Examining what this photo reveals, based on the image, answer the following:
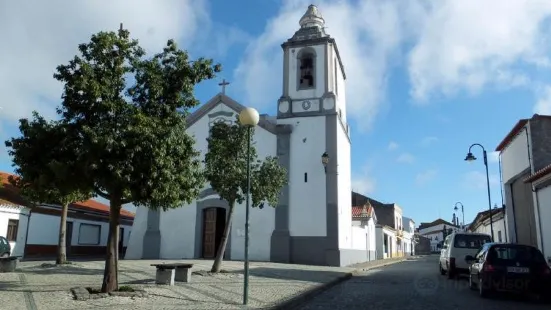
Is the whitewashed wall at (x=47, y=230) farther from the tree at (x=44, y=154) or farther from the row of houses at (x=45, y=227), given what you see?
the tree at (x=44, y=154)

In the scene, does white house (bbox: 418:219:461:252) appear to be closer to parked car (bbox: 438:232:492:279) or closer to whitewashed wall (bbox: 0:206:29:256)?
whitewashed wall (bbox: 0:206:29:256)

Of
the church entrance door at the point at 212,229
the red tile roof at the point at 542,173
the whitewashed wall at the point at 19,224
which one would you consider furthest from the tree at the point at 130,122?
the whitewashed wall at the point at 19,224

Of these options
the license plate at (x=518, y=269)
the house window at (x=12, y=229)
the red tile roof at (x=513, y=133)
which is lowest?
the license plate at (x=518, y=269)

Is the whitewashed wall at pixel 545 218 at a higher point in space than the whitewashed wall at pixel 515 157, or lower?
lower

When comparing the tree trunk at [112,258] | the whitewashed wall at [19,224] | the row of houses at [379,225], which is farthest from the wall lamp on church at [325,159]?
the whitewashed wall at [19,224]

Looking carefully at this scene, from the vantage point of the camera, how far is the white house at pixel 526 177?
58.3 ft

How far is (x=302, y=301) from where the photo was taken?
10531mm

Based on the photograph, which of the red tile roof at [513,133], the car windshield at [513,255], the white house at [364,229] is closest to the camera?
the car windshield at [513,255]

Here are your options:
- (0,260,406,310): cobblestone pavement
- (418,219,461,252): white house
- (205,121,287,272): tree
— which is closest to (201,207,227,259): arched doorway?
(0,260,406,310): cobblestone pavement

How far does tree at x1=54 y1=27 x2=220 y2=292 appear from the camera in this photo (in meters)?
9.41

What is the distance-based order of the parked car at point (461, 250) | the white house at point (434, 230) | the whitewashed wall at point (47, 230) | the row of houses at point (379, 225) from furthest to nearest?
1. the white house at point (434, 230)
2. the row of houses at point (379, 225)
3. the whitewashed wall at point (47, 230)
4. the parked car at point (461, 250)

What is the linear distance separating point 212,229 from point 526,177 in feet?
51.2

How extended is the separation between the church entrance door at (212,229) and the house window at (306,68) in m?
8.25

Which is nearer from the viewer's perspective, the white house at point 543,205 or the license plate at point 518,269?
the license plate at point 518,269
